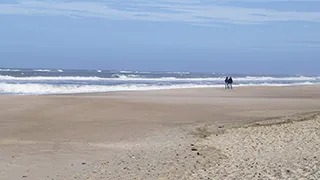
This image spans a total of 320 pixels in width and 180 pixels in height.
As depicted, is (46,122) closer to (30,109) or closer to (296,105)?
(30,109)

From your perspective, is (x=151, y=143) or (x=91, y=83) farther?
(x=91, y=83)

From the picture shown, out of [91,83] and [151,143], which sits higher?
[151,143]

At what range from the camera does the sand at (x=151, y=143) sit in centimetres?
992

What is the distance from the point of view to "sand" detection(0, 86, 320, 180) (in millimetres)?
9922

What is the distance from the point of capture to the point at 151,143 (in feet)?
46.0

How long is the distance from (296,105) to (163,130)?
11059mm

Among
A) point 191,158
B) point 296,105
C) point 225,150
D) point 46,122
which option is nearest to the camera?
point 191,158

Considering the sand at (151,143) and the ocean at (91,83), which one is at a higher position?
the sand at (151,143)

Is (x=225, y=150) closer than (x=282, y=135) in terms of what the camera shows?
Yes

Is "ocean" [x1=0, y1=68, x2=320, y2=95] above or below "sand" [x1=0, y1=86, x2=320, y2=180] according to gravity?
below

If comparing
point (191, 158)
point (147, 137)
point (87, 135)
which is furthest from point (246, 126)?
point (191, 158)

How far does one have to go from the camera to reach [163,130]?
16875mm

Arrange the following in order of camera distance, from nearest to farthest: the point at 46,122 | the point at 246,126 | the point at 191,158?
the point at 191,158, the point at 246,126, the point at 46,122

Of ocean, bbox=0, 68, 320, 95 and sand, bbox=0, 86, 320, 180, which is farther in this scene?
ocean, bbox=0, 68, 320, 95
